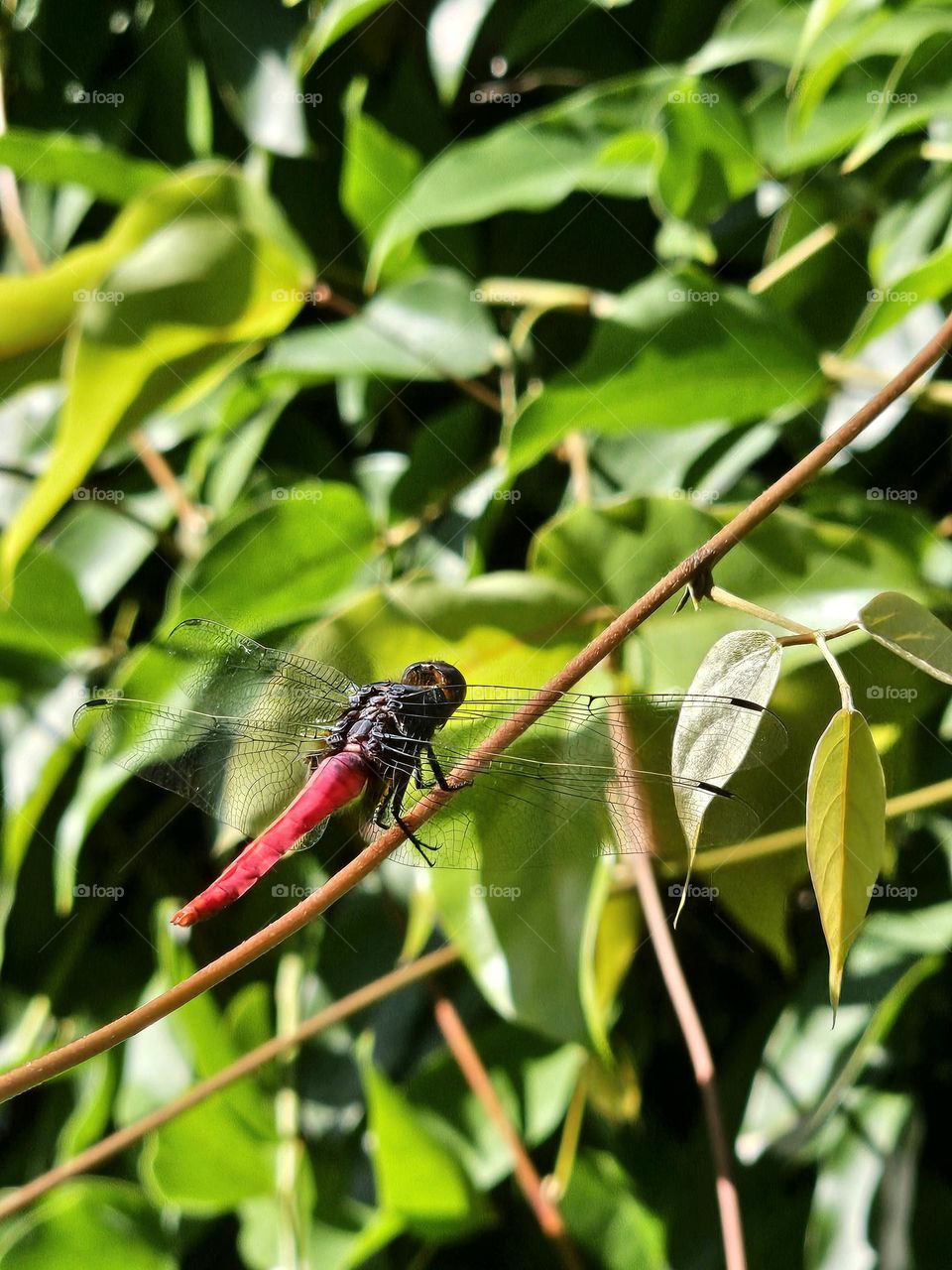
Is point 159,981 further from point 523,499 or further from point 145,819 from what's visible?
point 523,499

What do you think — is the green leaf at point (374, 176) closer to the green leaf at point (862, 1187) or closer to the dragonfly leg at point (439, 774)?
the dragonfly leg at point (439, 774)

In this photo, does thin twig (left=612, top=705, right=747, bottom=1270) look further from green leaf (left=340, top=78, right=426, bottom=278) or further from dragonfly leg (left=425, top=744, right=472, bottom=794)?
green leaf (left=340, top=78, right=426, bottom=278)

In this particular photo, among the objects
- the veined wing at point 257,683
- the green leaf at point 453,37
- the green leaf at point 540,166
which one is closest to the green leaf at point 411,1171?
the veined wing at point 257,683

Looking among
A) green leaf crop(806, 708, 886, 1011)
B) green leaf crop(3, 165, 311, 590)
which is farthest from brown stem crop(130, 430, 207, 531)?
green leaf crop(806, 708, 886, 1011)

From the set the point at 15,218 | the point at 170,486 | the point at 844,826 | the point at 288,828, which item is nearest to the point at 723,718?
the point at 844,826

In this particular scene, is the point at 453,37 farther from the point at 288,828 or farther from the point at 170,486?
the point at 288,828

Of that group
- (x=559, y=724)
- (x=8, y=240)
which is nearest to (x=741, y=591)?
(x=559, y=724)
